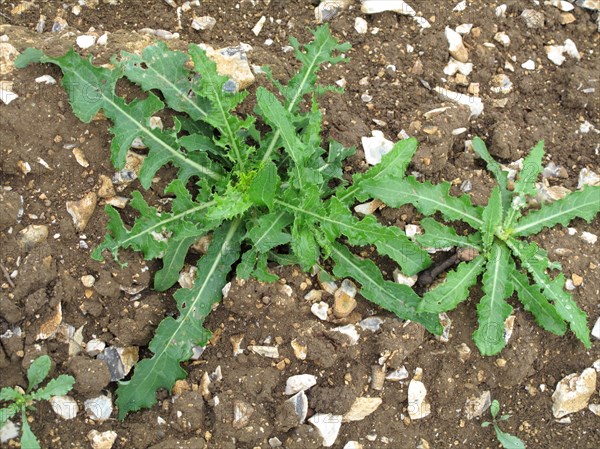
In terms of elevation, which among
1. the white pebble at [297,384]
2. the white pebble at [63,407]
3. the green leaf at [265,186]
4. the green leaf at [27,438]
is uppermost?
the green leaf at [265,186]

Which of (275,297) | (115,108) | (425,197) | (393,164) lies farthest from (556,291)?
(115,108)

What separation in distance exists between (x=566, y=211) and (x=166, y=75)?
243 cm

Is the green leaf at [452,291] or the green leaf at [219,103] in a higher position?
the green leaf at [219,103]

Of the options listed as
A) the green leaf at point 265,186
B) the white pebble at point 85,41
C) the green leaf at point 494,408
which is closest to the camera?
the green leaf at point 265,186

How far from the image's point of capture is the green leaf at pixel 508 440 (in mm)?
3578

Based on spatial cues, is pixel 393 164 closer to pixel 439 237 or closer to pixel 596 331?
pixel 439 237

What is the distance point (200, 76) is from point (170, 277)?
1.19m

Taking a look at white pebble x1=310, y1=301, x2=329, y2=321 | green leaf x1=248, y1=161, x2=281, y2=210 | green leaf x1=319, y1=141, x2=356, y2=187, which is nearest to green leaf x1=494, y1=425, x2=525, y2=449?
white pebble x1=310, y1=301, x2=329, y2=321

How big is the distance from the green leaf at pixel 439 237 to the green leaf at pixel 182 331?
103 centimetres

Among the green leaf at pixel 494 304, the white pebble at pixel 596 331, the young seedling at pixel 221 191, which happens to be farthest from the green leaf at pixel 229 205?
the white pebble at pixel 596 331

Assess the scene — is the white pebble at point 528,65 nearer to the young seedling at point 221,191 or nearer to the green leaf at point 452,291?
the young seedling at point 221,191

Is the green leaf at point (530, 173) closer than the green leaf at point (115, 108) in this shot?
No

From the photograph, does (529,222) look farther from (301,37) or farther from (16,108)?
(16,108)

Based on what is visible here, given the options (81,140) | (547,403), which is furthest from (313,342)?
(81,140)
